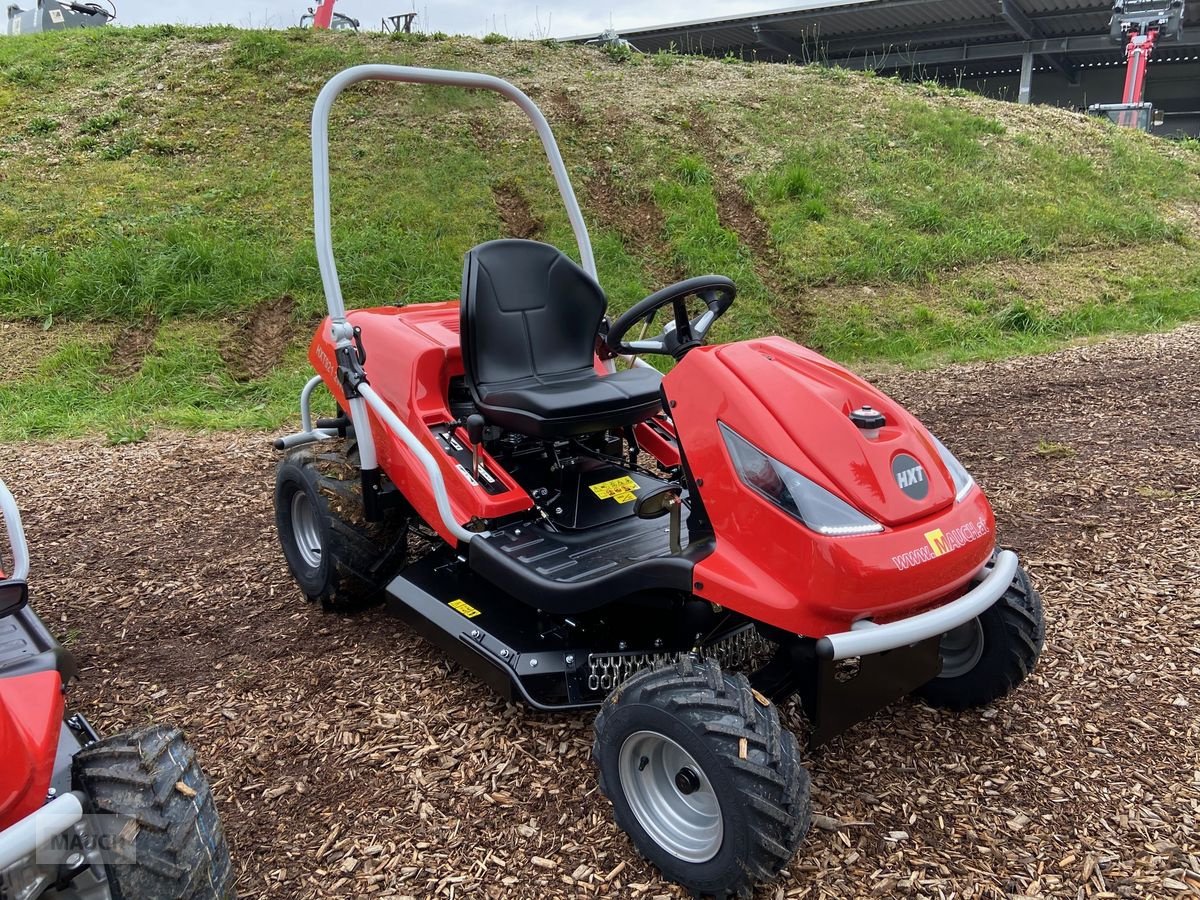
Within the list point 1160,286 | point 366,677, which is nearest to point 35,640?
point 366,677

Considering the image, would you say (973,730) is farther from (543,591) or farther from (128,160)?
(128,160)

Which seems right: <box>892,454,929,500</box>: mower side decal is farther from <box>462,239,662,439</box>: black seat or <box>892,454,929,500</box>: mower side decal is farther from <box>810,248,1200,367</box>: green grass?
<box>810,248,1200,367</box>: green grass

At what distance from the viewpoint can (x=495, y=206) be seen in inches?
337

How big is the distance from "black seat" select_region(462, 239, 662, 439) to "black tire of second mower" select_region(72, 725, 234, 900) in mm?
1417

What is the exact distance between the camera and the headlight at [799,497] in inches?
78.8

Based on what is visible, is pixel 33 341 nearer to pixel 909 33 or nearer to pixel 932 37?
pixel 909 33

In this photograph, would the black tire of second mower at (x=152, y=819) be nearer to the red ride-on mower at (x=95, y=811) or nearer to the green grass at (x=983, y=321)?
the red ride-on mower at (x=95, y=811)

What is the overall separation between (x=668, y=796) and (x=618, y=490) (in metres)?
1.14

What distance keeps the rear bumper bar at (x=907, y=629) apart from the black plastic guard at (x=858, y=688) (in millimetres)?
75

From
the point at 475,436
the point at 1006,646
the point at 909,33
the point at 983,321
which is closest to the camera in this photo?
the point at 1006,646

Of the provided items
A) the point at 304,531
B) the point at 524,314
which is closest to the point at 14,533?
the point at 304,531

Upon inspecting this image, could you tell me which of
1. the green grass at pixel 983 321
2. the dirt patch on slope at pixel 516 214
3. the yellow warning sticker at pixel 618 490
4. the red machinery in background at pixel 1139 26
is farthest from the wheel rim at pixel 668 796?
the red machinery in background at pixel 1139 26

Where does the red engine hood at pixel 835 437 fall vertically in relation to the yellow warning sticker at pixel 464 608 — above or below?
above

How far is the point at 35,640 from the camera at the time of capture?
2062 millimetres
